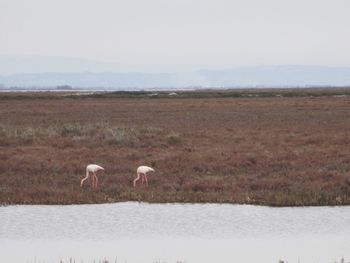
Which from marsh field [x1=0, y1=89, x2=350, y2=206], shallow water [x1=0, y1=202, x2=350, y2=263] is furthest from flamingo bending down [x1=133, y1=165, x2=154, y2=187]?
shallow water [x1=0, y1=202, x2=350, y2=263]

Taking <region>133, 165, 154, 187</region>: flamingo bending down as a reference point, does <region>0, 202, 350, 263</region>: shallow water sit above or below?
below

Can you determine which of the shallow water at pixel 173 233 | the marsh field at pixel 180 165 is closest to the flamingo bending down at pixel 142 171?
the marsh field at pixel 180 165

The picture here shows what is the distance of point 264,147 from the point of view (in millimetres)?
28969

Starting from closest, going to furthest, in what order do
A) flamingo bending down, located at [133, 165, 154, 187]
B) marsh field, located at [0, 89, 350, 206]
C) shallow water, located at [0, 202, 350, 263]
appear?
1. shallow water, located at [0, 202, 350, 263]
2. marsh field, located at [0, 89, 350, 206]
3. flamingo bending down, located at [133, 165, 154, 187]

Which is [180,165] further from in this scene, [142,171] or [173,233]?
[173,233]

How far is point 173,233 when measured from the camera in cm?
1369

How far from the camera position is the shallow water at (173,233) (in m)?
11.7

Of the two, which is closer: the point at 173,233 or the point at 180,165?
the point at 173,233

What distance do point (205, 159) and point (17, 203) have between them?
30.7 ft

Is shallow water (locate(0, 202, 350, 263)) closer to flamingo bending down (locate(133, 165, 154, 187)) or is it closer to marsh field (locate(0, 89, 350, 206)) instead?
marsh field (locate(0, 89, 350, 206))

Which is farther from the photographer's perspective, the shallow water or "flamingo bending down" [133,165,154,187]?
"flamingo bending down" [133,165,154,187]

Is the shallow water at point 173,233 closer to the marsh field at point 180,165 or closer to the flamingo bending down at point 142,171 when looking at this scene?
the marsh field at point 180,165

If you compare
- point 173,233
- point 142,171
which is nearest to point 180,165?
point 142,171

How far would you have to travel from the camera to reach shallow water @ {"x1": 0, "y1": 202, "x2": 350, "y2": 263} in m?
11.7
